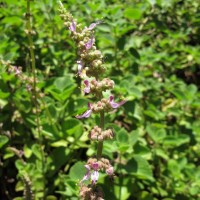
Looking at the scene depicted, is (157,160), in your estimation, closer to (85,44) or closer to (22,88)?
(22,88)

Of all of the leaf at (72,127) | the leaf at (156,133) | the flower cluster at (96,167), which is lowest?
the flower cluster at (96,167)

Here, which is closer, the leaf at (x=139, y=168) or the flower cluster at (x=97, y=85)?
the flower cluster at (x=97, y=85)

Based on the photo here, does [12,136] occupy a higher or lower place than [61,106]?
lower

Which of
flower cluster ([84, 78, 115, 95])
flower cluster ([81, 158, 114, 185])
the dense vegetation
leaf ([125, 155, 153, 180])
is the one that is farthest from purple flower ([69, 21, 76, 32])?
leaf ([125, 155, 153, 180])

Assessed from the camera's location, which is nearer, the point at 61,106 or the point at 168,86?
the point at 61,106

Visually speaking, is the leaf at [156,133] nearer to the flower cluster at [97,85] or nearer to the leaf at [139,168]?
the leaf at [139,168]

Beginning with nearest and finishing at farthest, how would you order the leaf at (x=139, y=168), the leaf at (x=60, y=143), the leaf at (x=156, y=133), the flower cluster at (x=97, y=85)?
1. the flower cluster at (x=97, y=85)
2. the leaf at (x=139, y=168)
3. the leaf at (x=60, y=143)
4. the leaf at (x=156, y=133)

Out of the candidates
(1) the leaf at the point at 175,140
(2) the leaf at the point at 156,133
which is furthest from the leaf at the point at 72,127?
(1) the leaf at the point at 175,140

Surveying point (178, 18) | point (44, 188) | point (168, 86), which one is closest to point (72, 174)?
point (44, 188)

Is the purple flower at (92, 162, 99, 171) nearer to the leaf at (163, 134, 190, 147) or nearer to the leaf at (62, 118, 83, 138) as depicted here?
the leaf at (62, 118, 83, 138)
